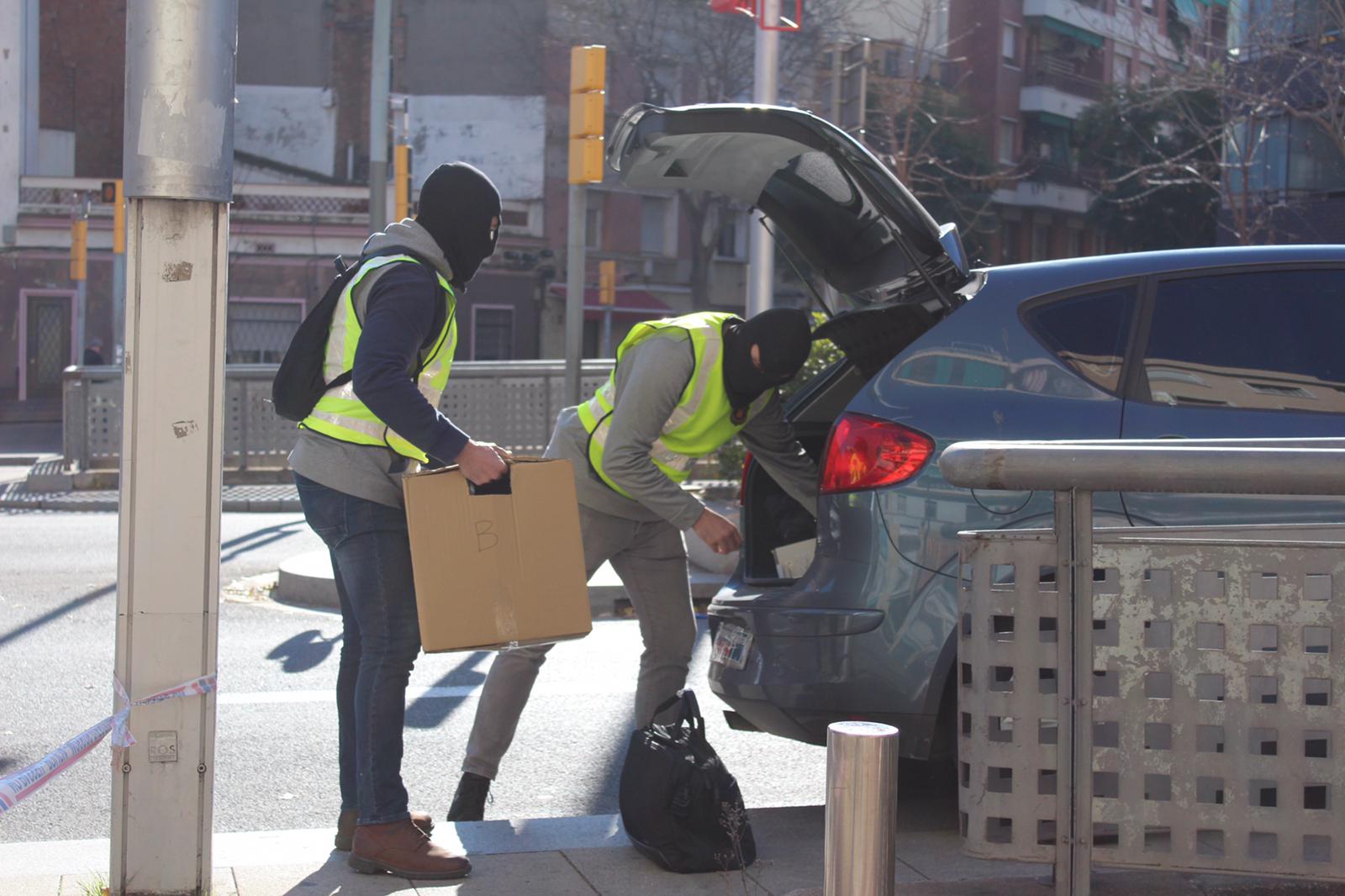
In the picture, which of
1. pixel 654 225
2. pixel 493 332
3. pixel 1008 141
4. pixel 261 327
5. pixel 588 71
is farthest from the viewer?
pixel 1008 141

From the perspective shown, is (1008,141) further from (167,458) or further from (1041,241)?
(167,458)

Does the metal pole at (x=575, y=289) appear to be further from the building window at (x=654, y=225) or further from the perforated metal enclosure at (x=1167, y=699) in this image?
the building window at (x=654, y=225)

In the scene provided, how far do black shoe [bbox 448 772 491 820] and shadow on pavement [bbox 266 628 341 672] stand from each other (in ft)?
9.63

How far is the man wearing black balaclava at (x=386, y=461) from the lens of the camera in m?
3.88

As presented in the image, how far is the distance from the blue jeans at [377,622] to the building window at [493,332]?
33.2m

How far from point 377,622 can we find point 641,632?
3.45ft

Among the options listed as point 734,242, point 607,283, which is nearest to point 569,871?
point 607,283

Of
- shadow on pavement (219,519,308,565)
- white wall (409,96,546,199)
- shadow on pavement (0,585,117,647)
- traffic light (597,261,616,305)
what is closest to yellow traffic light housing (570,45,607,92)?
shadow on pavement (219,519,308,565)

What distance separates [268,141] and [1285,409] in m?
36.3

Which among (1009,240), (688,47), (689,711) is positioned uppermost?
(688,47)

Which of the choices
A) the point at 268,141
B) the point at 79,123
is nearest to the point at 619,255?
the point at 268,141

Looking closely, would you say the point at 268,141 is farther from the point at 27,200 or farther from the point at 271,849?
the point at 271,849

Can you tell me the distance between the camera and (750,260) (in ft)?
40.2

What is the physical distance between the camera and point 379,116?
18.2 m
